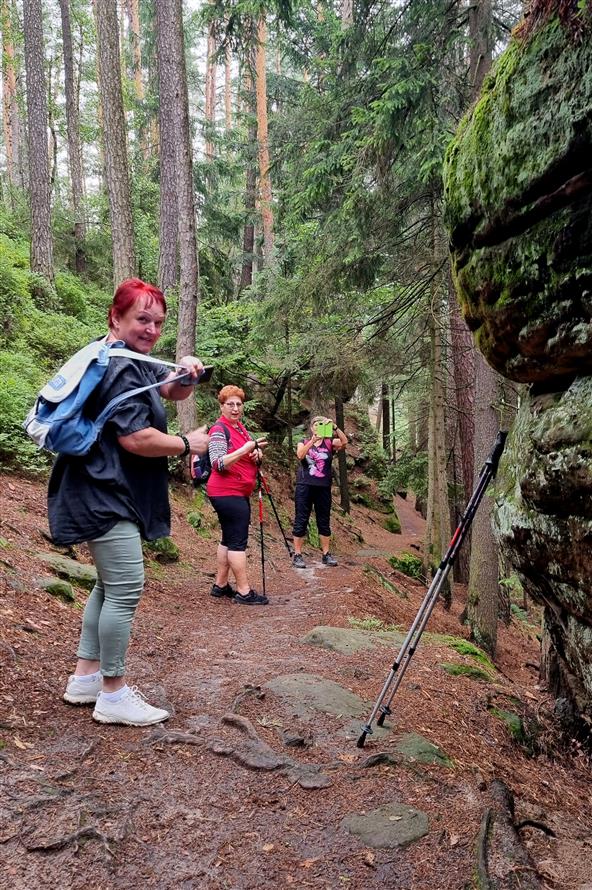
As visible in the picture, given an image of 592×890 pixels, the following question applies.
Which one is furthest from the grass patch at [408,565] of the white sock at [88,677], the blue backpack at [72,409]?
the blue backpack at [72,409]

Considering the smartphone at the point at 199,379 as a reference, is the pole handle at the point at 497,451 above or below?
below

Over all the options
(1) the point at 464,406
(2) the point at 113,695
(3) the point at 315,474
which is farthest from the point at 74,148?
(2) the point at 113,695

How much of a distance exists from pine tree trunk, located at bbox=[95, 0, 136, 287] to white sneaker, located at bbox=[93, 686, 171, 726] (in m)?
9.40

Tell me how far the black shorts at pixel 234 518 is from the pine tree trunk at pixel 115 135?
6417mm

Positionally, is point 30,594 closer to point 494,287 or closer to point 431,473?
point 494,287

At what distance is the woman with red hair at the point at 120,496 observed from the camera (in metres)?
2.96

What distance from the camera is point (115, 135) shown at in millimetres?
10891

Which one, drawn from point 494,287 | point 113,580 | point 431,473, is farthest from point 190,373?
point 431,473

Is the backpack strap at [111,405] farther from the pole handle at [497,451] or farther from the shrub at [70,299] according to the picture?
the shrub at [70,299]

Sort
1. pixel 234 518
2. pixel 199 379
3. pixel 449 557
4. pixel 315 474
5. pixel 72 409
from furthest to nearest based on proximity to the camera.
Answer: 1. pixel 315 474
2. pixel 234 518
3. pixel 449 557
4. pixel 199 379
5. pixel 72 409

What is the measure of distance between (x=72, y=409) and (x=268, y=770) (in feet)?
6.91

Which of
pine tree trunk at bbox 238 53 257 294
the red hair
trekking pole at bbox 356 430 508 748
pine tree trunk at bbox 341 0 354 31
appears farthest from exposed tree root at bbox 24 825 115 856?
pine tree trunk at bbox 238 53 257 294

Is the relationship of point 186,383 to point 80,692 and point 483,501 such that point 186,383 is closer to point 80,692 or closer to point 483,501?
point 80,692

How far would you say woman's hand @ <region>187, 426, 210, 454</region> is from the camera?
3.15m
